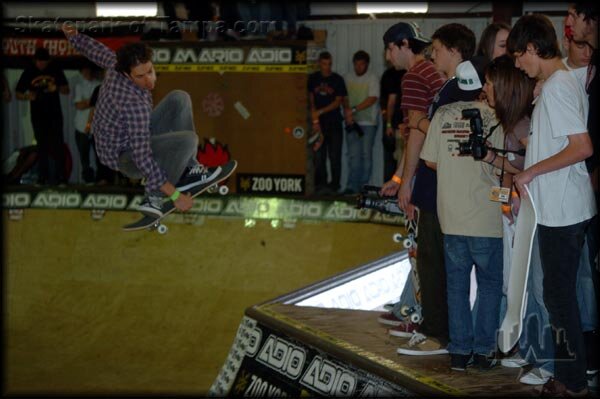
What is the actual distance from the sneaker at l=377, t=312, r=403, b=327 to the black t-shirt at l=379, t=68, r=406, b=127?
17.4 ft

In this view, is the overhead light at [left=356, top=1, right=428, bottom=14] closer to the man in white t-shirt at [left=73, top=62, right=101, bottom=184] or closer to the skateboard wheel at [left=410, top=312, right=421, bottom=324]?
the man in white t-shirt at [left=73, top=62, right=101, bottom=184]

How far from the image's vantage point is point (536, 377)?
5.44 meters

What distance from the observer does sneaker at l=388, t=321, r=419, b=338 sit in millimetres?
6703

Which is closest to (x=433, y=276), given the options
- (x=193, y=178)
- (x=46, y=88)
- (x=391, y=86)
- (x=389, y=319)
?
(x=389, y=319)

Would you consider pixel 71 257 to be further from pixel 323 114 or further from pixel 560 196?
pixel 560 196

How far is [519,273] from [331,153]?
802 centimetres

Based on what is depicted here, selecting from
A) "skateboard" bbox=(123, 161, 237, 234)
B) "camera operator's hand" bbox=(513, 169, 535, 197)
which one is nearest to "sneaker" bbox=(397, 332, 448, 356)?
"camera operator's hand" bbox=(513, 169, 535, 197)

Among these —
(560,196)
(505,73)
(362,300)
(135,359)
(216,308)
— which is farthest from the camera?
(216,308)

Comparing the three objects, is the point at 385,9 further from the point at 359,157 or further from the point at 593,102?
the point at 593,102

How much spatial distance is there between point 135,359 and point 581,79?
6942 millimetres

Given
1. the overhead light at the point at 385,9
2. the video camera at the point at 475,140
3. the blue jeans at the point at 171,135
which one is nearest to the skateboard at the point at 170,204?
the blue jeans at the point at 171,135

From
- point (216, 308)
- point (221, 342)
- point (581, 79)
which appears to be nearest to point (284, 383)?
point (581, 79)

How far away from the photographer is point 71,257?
12750mm

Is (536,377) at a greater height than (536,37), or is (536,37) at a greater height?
(536,37)
